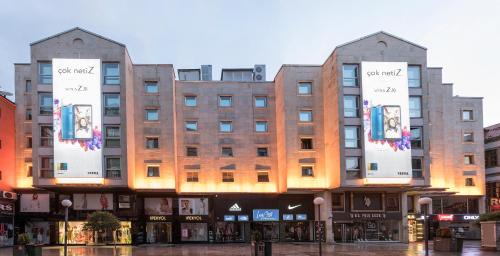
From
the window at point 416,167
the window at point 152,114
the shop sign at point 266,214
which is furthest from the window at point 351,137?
the window at point 152,114

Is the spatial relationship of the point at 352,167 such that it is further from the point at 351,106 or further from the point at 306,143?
the point at 306,143

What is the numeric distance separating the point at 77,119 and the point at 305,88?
75.6ft

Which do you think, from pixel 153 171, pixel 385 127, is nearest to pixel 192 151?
pixel 153 171

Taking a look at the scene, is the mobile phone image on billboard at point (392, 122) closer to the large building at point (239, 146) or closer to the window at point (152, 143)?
the large building at point (239, 146)

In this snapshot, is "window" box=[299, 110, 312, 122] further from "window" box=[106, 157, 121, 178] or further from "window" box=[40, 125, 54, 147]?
"window" box=[40, 125, 54, 147]

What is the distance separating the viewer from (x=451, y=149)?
229 ft

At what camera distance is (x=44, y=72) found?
57.6m

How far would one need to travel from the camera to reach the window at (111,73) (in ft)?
189

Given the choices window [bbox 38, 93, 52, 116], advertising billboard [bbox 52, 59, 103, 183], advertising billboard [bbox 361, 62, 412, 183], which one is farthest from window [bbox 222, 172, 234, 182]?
window [bbox 38, 93, 52, 116]

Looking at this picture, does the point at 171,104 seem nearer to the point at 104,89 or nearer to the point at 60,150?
the point at 104,89

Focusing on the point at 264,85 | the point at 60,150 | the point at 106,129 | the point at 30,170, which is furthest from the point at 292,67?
the point at 30,170

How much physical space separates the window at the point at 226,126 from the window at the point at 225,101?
1822mm

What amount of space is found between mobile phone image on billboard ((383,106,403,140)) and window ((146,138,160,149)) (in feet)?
74.2

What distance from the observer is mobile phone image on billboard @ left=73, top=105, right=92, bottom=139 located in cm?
5634
